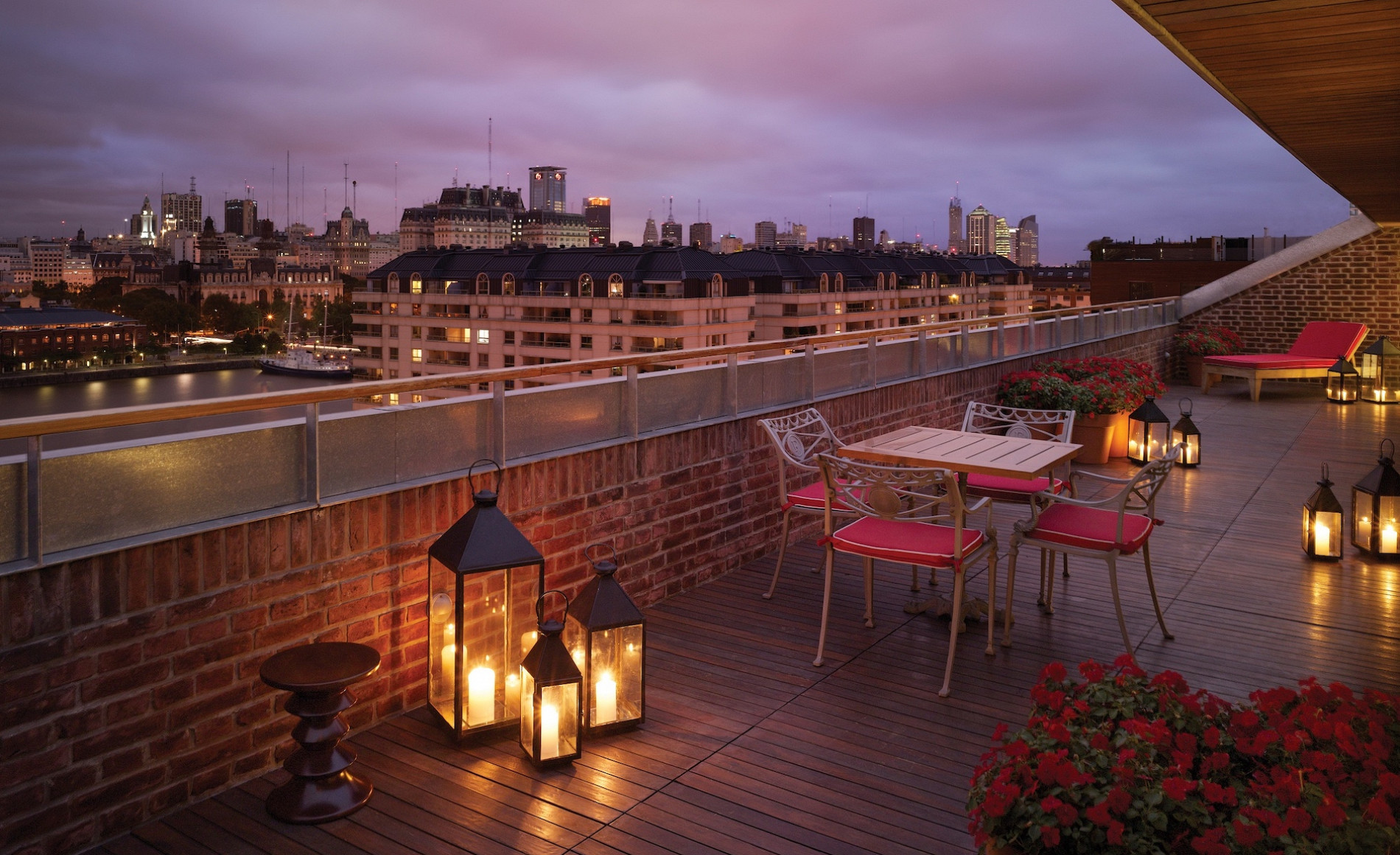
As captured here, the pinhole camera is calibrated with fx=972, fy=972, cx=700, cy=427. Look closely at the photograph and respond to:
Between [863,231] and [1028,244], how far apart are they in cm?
2733

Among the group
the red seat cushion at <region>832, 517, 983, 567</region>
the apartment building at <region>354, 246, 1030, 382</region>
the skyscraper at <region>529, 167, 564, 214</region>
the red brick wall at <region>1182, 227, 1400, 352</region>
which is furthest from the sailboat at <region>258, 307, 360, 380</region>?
the skyscraper at <region>529, 167, 564, 214</region>

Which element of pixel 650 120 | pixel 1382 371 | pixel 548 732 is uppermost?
pixel 650 120

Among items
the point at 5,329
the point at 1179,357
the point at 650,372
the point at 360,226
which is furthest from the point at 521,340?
the point at 360,226

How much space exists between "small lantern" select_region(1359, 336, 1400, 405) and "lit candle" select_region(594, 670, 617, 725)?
1368 centimetres

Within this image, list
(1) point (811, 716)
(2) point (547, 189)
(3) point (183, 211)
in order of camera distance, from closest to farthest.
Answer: (1) point (811, 716) < (3) point (183, 211) < (2) point (547, 189)

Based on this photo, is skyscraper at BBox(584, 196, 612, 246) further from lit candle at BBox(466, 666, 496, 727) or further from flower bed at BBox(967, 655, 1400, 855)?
flower bed at BBox(967, 655, 1400, 855)

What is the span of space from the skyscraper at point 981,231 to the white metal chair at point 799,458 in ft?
460

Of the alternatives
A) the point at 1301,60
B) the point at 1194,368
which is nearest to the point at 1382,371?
the point at 1194,368

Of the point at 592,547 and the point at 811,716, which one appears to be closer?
the point at 811,716

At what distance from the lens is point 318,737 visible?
3.02 m

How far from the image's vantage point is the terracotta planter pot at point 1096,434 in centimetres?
894

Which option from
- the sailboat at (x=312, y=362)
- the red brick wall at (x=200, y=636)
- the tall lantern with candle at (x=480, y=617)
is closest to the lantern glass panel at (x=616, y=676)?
the tall lantern with candle at (x=480, y=617)

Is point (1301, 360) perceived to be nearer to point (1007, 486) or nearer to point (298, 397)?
point (1007, 486)

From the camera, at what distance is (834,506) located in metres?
4.91
